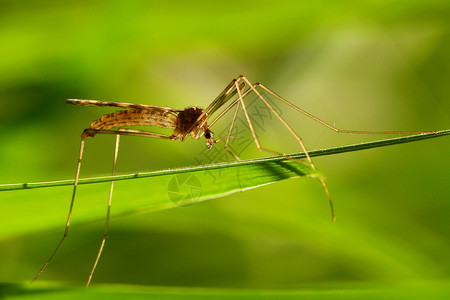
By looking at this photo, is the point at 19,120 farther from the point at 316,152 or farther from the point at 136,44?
the point at 316,152

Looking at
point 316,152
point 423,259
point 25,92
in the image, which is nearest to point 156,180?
point 316,152

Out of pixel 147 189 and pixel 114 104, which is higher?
pixel 114 104

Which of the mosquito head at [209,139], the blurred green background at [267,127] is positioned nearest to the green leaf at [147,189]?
the blurred green background at [267,127]

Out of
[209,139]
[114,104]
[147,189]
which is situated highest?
[114,104]

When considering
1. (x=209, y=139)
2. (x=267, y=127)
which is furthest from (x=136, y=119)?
(x=267, y=127)

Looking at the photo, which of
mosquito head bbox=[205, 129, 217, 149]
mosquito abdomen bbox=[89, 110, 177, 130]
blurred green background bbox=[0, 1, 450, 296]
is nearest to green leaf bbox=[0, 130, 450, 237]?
blurred green background bbox=[0, 1, 450, 296]

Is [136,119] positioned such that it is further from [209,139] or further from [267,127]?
[267,127]

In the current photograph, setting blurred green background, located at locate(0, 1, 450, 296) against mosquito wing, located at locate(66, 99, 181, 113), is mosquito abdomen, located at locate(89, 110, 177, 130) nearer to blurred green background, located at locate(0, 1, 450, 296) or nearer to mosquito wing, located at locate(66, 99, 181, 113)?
mosquito wing, located at locate(66, 99, 181, 113)

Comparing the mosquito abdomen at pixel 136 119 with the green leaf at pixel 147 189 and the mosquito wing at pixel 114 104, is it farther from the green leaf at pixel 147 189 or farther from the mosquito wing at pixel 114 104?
the green leaf at pixel 147 189
